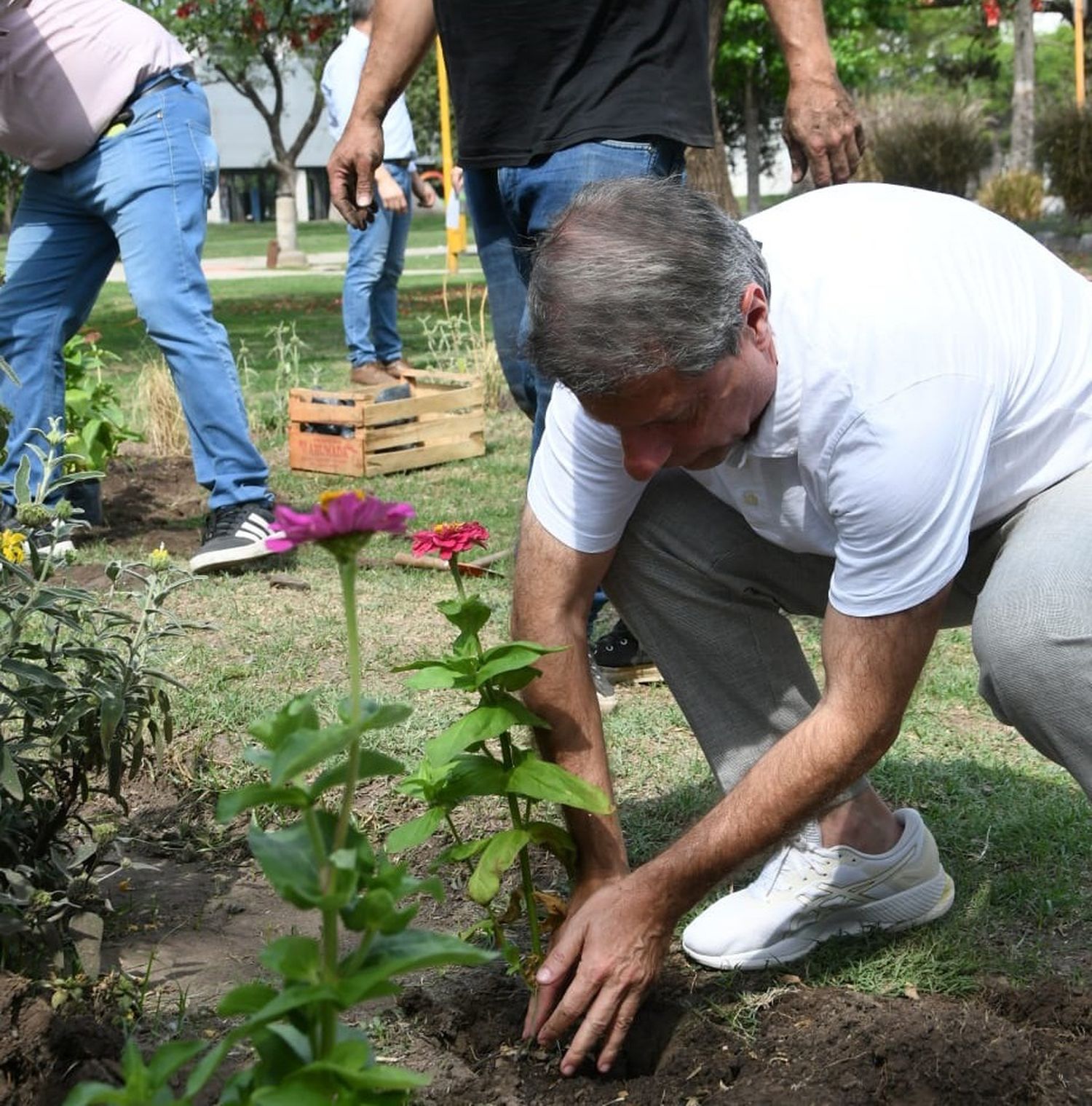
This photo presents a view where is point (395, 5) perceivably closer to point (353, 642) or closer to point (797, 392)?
point (797, 392)

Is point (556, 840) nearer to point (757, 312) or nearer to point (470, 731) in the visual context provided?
point (470, 731)

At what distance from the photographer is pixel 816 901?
Result: 2602 mm

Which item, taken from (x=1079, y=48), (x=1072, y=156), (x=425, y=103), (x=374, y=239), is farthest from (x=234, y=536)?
(x=425, y=103)

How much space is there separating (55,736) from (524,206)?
1718 millimetres

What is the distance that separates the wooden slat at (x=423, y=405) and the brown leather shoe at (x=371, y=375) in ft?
3.52

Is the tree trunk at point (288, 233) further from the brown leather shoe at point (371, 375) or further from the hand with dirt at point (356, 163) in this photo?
the hand with dirt at point (356, 163)

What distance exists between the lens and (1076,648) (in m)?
2.07

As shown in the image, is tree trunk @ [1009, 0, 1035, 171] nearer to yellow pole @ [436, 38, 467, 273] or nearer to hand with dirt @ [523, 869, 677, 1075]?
yellow pole @ [436, 38, 467, 273]

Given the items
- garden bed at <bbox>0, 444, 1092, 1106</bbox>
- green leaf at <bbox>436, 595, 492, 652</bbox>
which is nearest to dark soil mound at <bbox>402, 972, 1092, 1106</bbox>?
garden bed at <bbox>0, 444, 1092, 1106</bbox>

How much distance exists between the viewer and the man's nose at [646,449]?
2.06m

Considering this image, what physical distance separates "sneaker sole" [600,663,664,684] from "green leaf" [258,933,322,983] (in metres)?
2.49

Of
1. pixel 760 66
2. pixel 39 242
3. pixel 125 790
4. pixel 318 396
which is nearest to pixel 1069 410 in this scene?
pixel 125 790

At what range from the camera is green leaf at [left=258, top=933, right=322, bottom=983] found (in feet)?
4.45

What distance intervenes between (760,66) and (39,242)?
34.4 m
